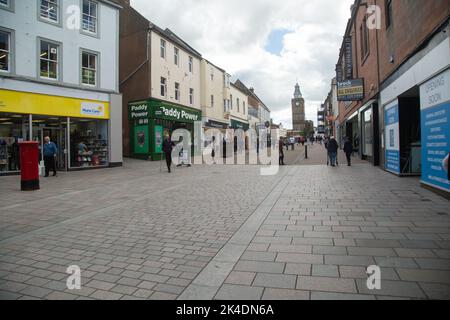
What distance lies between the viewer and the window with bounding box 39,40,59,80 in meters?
15.2

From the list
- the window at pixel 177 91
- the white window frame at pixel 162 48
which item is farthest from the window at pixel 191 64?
the white window frame at pixel 162 48

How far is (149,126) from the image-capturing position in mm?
23406

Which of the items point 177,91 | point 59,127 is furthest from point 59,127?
point 177,91

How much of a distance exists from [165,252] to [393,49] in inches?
443

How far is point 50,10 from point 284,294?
58.0ft

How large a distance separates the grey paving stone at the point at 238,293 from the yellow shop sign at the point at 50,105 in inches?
563

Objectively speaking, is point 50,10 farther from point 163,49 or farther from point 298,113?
point 298,113

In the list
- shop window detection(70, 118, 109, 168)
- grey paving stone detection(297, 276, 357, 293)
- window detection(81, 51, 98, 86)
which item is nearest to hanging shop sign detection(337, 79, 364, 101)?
shop window detection(70, 118, 109, 168)

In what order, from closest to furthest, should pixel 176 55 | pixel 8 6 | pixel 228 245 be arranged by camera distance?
pixel 228 245
pixel 8 6
pixel 176 55

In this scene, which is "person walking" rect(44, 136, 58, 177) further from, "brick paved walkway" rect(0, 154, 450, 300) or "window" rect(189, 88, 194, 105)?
"window" rect(189, 88, 194, 105)

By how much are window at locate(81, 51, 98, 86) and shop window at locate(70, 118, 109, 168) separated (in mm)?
2140

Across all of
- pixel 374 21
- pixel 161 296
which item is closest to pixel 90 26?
pixel 374 21

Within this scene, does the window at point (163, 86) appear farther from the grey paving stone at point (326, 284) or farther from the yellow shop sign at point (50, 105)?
the grey paving stone at point (326, 284)

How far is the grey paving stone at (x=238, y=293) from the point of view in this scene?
295cm
